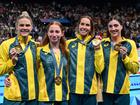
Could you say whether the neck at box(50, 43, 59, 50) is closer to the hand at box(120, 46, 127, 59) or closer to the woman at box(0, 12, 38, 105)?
the woman at box(0, 12, 38, 105)

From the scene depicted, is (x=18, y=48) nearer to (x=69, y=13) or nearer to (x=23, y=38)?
(x=23, y=38)

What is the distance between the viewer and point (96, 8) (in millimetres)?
30984

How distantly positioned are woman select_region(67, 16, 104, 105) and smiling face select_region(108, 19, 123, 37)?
0.22 m

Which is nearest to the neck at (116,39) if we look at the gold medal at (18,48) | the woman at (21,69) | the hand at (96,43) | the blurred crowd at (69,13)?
the hand at (96,43)

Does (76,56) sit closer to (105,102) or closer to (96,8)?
(105,102)

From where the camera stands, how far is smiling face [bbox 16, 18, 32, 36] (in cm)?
458

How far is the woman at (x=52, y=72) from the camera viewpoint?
15.2ft

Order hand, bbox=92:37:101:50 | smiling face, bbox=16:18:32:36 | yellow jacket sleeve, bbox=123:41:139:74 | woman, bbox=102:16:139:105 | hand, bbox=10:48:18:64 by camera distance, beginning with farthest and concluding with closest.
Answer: woman, bbox=102:16:139:105 < yellow jacket sleeve, bbox=123:41:139:74 < hand, bbox=92:37:101:50 < smiling face, bbox=16:18:32:36 < hand, bbox=10:48:18:64

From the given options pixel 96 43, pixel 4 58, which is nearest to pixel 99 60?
pixel 96 43

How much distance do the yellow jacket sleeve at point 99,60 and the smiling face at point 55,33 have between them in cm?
44

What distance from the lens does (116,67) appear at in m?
4.94

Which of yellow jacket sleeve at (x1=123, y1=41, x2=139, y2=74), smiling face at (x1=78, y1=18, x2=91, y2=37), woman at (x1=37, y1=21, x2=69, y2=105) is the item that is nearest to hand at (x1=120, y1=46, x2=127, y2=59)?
yellow jacket sleeve at (x1=123, y1=41, x2=139, y2=74)

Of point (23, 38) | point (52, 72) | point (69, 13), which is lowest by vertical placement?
point (52, 72)

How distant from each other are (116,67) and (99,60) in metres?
0.26
